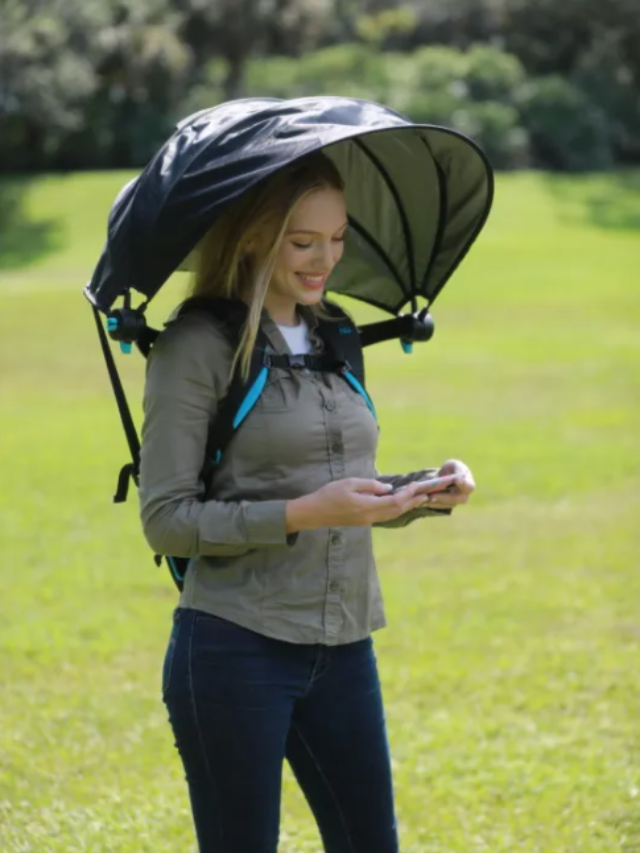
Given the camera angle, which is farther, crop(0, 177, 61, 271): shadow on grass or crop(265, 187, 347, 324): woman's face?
crop(0, 177, 61, 271): shadow on grass

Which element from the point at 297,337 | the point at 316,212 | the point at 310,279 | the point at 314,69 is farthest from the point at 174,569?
the point at 314,69

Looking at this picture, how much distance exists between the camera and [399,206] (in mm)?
3645

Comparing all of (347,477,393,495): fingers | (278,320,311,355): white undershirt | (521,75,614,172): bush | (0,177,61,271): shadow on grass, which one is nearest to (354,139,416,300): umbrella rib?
(278,320,311,355): white undershirt

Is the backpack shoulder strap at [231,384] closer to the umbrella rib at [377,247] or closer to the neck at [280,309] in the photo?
the neck at [280,309]

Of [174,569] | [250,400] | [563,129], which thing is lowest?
[563,129]

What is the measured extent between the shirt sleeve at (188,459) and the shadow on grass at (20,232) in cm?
3151

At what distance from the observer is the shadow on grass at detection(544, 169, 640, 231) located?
38.2 m

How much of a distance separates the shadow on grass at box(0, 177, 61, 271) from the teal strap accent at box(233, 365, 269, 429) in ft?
103

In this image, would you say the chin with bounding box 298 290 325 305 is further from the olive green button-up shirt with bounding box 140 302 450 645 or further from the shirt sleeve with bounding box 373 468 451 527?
the shirt sleeve with bounding box 373 468 451 527

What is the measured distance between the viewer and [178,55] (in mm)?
45000

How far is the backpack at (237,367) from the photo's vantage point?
2980mm

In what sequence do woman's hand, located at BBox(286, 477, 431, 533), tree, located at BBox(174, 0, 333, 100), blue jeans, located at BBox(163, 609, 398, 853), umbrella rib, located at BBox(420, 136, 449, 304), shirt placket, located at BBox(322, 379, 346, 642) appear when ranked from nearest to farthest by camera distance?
woman's hand, located at BBox(286, 477, 431, 533), blue jeans, located at BBox(163, 609, 398, 853), shirt placket, located at BBox(322, 379, 346, 642), umbrella rib, located at BBox(420, 136, 449, 304), tree, located at BBox(174, 0, 333, 100)

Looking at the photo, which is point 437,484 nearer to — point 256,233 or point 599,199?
point 256,233

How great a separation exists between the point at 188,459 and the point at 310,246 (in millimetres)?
530
